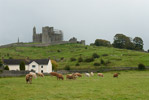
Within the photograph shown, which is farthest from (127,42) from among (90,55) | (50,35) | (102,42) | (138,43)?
(50,35)

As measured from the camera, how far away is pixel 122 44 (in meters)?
148

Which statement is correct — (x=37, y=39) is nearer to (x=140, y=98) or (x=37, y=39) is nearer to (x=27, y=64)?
(x=27, y=64)

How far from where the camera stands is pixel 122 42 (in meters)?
148

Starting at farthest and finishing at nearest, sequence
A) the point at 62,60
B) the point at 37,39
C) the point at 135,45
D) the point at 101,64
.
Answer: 1. the point at 37,39
2. the point at 135,45
3. the point at 62,60
4. the point at 101,64

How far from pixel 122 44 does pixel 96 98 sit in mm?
135274

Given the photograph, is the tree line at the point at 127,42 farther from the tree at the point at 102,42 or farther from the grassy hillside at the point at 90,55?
the grassy hillside at the point at 90,55

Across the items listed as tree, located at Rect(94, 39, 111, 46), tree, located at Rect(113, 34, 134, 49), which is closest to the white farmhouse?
tree, located at Rect(113, 34, 134, 49)

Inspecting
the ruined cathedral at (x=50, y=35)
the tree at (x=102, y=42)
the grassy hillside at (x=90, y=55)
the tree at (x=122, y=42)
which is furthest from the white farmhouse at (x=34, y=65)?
the tree at (x=102, y=42)

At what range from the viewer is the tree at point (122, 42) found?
140875 mm

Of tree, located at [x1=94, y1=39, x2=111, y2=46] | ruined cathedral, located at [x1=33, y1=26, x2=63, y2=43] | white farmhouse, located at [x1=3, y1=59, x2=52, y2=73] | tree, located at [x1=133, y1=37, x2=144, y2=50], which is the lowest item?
white farmhouse, located at [x1=3, y1=59, x2=52, y2=73]

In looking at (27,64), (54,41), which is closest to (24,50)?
(54,41)

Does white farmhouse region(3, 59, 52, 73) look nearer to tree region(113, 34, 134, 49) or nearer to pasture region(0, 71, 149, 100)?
pasture region(0, 71, 149, 100)

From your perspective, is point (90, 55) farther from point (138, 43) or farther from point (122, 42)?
point (138, 43)

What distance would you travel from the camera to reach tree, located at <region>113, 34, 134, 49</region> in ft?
462
